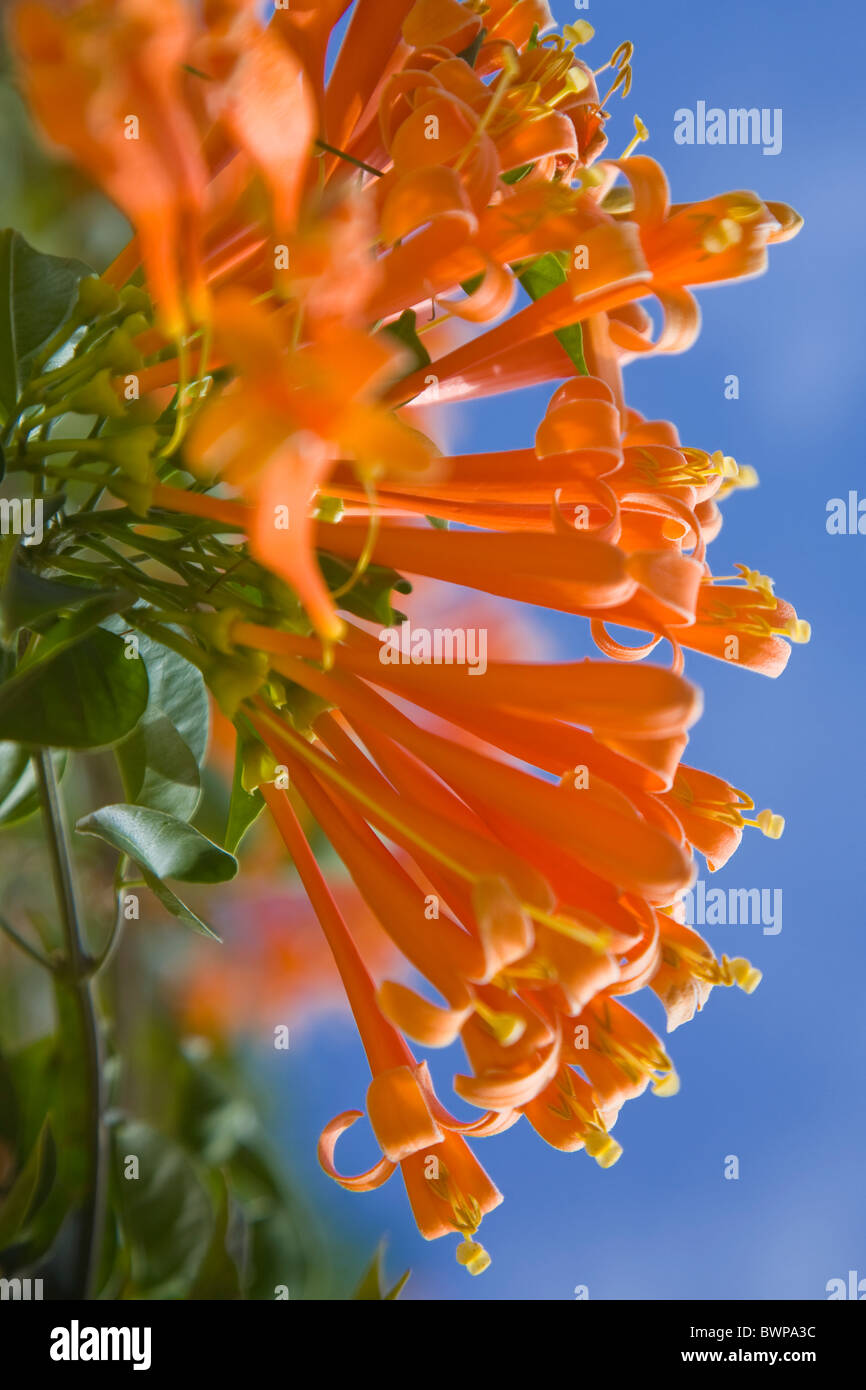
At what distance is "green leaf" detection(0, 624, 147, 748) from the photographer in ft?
1.09

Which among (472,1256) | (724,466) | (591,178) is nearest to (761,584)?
(724,466)

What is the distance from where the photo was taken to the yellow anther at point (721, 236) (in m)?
0.35

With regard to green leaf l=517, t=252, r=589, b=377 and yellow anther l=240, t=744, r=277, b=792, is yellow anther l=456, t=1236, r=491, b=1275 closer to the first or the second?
yellow anther l=240, t=744, r=277, b=792

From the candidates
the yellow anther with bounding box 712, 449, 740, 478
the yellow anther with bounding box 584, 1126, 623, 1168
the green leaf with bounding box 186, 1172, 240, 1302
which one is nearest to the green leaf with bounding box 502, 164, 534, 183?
the yellow anther with bounding box 712, 449, 740, 478

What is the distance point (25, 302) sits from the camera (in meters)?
0.39

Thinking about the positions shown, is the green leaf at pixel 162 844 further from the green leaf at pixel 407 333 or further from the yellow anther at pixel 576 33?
the yellow anther at pixel 576 33

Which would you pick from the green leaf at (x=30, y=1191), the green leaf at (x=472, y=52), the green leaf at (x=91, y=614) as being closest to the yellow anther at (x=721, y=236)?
the green leaf at (x=472, y=52)

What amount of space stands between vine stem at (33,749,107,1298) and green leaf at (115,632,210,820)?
0.04 m

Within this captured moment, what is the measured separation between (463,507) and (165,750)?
18 cm

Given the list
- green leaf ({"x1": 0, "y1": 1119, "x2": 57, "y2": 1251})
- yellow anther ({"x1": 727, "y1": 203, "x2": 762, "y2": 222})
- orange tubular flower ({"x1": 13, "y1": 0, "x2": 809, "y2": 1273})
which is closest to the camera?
orange tubular flower ({"x1": 13, "y1": 0, "x2": 809, "y2": 1273})

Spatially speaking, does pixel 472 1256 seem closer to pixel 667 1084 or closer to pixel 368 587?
pixel 667 1084

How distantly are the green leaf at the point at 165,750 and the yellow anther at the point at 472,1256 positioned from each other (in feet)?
0.67

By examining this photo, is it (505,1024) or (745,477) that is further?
(745,477)
